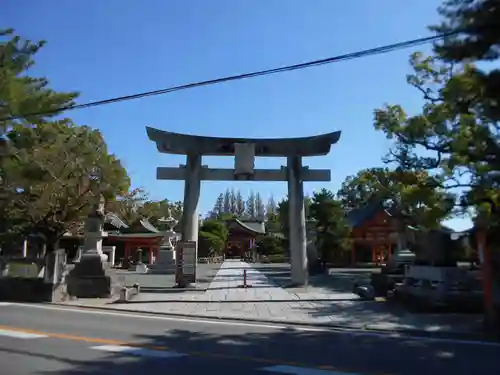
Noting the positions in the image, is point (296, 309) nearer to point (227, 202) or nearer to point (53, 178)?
point (53, 178)

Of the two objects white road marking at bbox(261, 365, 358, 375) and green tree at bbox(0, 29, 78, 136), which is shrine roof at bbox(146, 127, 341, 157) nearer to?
green tree at bbox(0, 29, 78, 136)

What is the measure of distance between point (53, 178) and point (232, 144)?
8.26 meters

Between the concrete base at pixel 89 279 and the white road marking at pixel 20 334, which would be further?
the concrete base at pixel 89 279

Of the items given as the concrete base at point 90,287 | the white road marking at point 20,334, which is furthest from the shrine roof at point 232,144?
the white road marking at point 20,334

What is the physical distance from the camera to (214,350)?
795cm

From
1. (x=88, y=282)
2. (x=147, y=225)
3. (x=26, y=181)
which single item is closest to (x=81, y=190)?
(x=26, y=181)

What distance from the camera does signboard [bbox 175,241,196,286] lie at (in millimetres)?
19984

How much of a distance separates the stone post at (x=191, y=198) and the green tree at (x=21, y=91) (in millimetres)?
5974

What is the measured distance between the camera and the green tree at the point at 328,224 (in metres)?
36.9

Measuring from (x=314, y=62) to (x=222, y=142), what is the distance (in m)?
13.8

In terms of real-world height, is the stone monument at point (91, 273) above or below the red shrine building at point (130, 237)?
below

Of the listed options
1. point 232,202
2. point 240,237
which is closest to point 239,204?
point 232,202

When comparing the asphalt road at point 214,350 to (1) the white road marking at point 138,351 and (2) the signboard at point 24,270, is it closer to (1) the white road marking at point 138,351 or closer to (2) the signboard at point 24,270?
(1) the white road marking at point 138,351

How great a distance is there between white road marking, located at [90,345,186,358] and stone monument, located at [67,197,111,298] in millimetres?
9834
